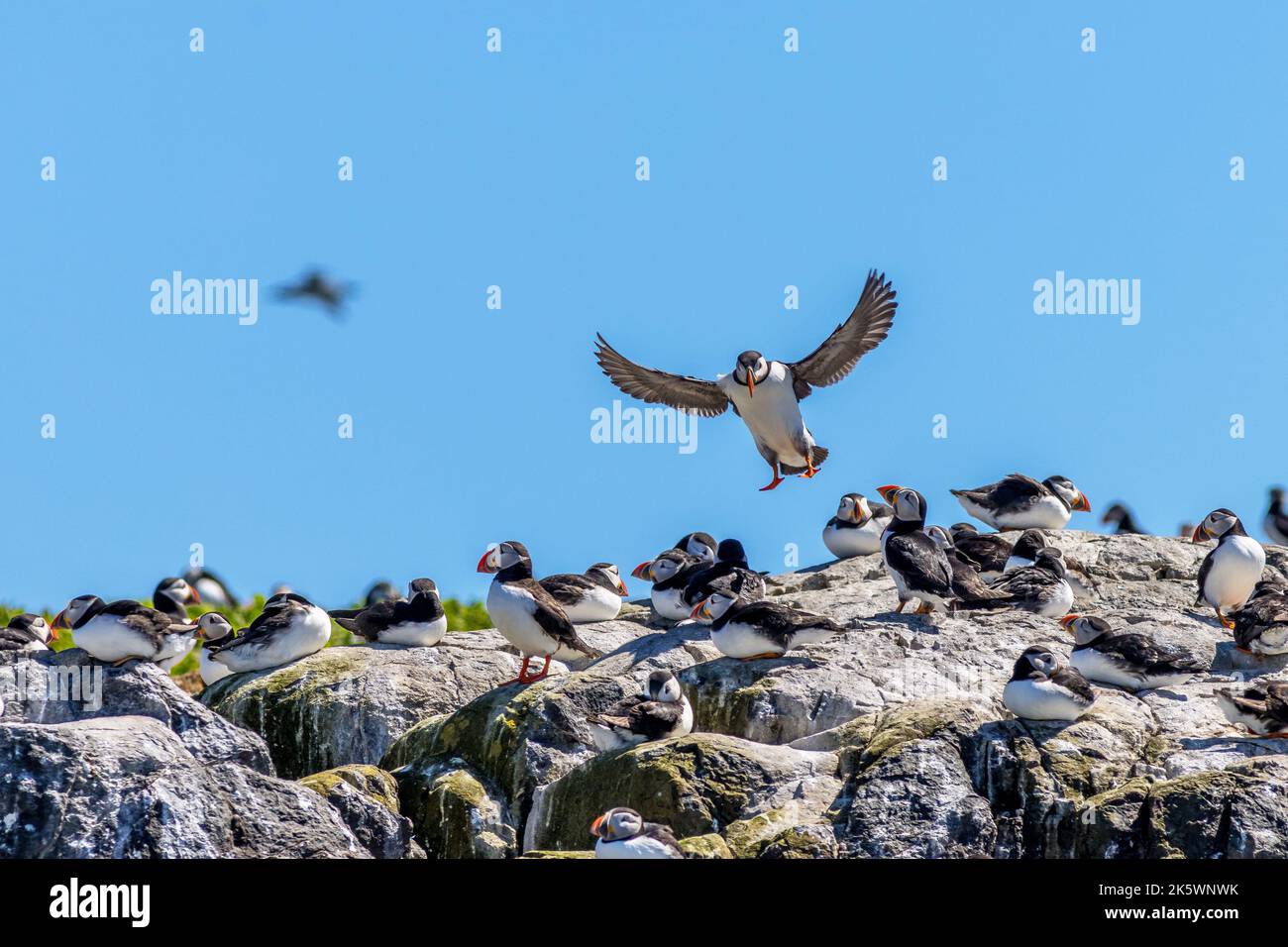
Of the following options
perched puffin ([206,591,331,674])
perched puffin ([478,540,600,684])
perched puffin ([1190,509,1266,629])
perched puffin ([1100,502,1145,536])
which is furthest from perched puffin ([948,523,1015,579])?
perched puffin ([1100,502,1145,536])

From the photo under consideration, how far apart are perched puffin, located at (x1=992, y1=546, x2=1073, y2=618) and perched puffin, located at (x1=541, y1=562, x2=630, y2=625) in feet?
11.1

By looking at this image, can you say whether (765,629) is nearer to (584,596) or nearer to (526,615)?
(526,615)

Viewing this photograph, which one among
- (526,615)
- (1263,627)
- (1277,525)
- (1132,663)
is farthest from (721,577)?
(1277,525)

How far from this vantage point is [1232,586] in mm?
16328

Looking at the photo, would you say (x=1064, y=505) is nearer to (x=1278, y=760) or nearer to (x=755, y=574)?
(x=755, y=574)

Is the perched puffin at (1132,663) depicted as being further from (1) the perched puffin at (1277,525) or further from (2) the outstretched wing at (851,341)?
(1) the perched puffin at (1277,525)

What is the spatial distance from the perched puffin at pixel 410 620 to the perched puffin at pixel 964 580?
13.6ft

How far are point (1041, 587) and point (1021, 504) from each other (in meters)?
3.26

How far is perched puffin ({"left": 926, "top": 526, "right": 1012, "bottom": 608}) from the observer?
1574cm

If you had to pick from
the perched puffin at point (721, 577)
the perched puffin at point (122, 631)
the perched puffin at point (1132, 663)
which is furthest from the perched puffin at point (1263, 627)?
the perched puffin at point (122, 631)

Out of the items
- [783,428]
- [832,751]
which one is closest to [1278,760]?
[832,751]

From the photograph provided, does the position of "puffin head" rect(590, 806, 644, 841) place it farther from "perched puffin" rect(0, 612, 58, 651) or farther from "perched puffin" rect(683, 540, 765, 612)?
"perched puffin" rect(0, 612, 58, 651)

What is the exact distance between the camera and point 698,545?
62.9ft

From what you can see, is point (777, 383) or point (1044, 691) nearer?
point (1044, 691)
